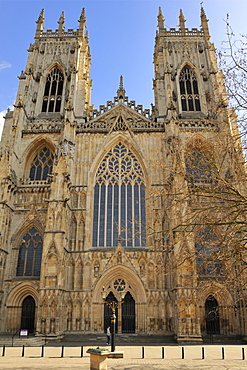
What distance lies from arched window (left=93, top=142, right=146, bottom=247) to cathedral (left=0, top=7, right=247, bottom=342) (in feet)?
0.28

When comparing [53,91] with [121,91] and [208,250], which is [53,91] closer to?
[121,91]

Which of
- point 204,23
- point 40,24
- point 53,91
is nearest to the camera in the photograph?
point 53,91

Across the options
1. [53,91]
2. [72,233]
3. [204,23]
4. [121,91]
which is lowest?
[72,233]

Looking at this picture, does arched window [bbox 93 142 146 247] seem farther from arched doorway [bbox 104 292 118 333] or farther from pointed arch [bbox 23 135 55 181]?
pointed arch [bbox 23 135 55 181]

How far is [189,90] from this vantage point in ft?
105

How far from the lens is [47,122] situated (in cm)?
2930

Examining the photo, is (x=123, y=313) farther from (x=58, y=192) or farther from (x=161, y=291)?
(x=58, y=192)

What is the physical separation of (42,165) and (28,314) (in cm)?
1209

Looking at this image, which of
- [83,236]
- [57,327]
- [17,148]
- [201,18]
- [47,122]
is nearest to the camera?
[57,327]

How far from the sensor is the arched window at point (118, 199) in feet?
79.5

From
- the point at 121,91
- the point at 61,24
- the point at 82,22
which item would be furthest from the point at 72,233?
the point at 61,24

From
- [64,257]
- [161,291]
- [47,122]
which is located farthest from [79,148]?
[161,291]

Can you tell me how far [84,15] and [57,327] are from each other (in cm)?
3366

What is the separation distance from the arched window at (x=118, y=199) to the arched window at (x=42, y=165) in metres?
4.57
